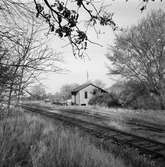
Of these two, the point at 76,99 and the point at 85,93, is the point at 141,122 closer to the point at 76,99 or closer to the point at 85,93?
the point at 85,93

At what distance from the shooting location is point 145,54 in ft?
74.9

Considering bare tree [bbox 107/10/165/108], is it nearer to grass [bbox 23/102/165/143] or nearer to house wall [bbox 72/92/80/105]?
grass [bbox 23/102/165/143]

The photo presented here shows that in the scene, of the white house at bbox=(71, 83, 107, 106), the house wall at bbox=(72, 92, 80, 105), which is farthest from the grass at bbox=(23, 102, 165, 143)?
the house wall at bbox=(72, 92, 80, 105)

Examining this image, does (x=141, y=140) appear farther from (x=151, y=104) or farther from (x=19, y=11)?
(x=151, y=104)

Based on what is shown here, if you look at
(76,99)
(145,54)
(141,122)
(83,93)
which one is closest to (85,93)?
(83,93)

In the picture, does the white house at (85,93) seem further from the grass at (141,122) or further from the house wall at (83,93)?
the grass at (141,122)

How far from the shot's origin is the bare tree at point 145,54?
21.7 metres

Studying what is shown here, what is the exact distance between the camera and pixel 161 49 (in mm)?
21953

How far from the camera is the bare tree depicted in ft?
71.2

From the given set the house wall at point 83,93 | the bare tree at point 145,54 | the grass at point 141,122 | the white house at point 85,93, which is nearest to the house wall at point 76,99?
the white house at point 85,93

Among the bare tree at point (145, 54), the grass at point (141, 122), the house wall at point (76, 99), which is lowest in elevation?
the grass at point (141, 122)

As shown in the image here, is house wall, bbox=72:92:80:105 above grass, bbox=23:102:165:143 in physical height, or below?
above

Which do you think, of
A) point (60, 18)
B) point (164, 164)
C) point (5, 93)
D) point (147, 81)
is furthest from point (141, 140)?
point (147, 81)

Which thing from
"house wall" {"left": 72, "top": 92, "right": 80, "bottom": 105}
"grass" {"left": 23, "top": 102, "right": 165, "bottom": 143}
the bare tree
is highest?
the bare tree
